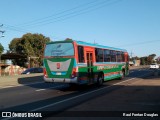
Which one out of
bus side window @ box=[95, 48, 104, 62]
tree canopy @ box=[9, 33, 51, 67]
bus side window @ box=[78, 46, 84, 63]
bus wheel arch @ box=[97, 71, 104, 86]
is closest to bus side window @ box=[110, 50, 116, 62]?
bus side window @ box=[95, 48, 104, 62]

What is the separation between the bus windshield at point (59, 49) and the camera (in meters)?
17.6

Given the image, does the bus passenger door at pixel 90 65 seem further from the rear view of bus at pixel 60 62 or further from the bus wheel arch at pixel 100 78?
the rear view of bus at pixel 60 62

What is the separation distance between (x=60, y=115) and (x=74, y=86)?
1123cm

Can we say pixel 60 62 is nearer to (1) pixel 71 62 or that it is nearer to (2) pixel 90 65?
(1) pixel 71 62

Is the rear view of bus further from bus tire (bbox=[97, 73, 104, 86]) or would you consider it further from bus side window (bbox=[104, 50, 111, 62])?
bus side window (bbox=[104, 50, 111, 62])

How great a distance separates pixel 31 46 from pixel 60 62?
61291 mm

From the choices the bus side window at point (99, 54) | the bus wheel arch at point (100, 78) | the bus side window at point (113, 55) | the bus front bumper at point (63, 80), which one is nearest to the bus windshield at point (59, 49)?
the bus front bumper at point (63, 80)

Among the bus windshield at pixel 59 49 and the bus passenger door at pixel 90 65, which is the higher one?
the bus windshield at pixel 59 49

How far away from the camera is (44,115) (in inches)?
394

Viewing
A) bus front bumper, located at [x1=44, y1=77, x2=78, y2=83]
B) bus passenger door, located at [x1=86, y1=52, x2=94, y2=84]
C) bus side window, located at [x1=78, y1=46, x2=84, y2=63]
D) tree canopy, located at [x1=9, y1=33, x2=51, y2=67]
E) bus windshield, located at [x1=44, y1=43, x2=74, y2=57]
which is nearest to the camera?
bus front bumper, located at [x1=44, y1=77, x2=78, y2=83]

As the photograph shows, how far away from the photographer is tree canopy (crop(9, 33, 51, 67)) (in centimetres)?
7494

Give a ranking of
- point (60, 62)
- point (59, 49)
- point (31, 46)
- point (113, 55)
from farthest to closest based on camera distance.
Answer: point (31, 46) → point (113, 55) → point (59, 49) → point (60, 62)

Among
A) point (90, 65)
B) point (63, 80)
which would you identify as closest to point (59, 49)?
point (63, 80)

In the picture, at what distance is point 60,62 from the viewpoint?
17.8 metres
